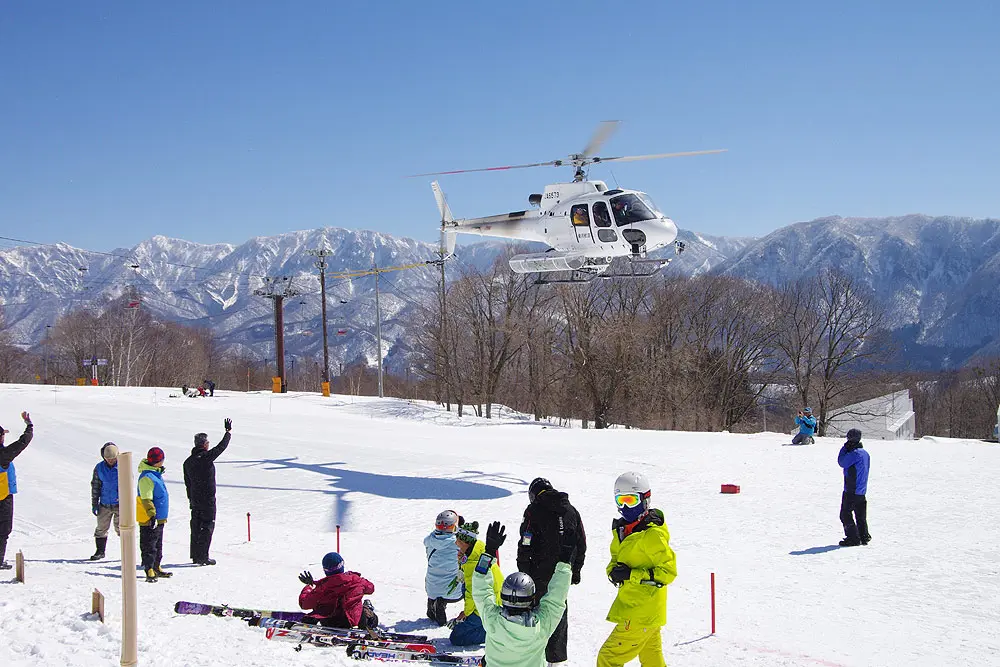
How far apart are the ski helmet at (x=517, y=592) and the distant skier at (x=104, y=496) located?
323 inches

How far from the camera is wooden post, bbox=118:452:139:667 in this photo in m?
4.33

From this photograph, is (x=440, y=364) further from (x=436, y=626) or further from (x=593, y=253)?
(x=436, y=626)

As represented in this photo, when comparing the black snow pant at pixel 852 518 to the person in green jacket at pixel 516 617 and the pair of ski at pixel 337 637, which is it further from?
the person in green jacket at pixel 516 617

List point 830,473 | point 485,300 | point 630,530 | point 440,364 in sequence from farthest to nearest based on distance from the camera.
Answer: point 440,364 < point 485,300 < point 830,473 < point 630,530

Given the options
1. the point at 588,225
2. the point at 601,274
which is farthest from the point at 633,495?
the point at 601,274

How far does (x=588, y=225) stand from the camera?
20578 mm

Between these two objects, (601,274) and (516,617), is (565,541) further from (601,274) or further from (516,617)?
(601,274)

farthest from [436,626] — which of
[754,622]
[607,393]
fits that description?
[607,393]

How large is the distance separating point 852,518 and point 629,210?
10.2m

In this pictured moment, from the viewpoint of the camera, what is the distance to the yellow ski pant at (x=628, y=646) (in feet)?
19.0

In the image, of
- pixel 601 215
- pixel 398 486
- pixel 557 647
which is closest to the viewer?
pixel 557 647

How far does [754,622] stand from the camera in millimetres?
8586

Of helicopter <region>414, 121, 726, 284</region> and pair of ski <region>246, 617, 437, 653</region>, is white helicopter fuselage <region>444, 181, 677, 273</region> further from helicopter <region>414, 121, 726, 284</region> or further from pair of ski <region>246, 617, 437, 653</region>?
pair of ski <region>246, 617, 437, 653</region>

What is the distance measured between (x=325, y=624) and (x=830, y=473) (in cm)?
1553
